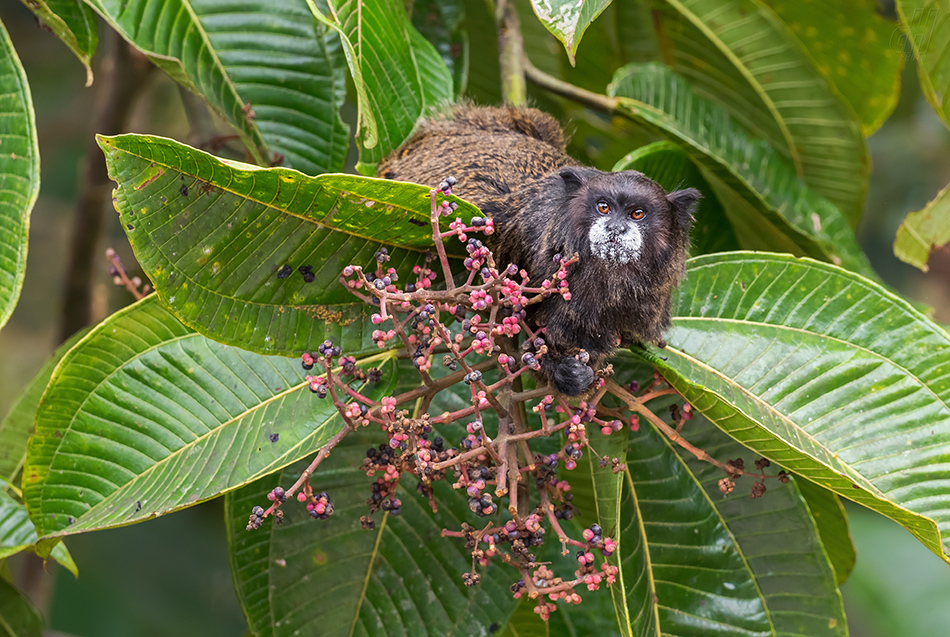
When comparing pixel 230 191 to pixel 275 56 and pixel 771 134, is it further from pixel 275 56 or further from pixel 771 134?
pixel 771 134

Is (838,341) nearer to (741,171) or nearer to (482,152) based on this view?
(741,171)

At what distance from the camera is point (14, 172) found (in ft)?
5.04

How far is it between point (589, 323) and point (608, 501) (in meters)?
0.34

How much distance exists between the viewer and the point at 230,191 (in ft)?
4.15

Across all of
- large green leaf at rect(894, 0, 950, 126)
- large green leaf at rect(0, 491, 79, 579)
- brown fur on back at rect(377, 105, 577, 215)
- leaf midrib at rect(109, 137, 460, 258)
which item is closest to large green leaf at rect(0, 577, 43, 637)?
large green leaf at rect(0, 491, 79, 579)

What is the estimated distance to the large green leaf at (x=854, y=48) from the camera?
237 cm

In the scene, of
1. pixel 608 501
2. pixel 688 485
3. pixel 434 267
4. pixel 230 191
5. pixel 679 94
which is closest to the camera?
pixel 230 191

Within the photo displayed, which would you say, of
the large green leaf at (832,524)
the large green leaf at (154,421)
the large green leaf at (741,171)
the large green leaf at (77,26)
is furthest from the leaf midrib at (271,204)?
the large green leaf at (832,524)

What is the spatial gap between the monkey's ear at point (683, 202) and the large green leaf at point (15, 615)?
1.58 m

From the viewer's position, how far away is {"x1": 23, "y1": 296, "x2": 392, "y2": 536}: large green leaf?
138cm

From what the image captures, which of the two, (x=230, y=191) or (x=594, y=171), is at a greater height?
(x=594, y=171)

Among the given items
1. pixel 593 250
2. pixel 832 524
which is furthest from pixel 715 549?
pixel 593 250

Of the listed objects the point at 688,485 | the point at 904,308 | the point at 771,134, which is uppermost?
the point at 771,134

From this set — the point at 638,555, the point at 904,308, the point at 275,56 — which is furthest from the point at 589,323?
the point at 275,56
